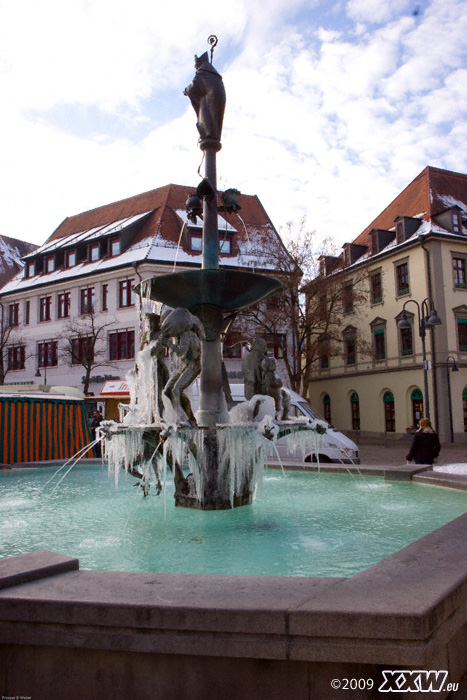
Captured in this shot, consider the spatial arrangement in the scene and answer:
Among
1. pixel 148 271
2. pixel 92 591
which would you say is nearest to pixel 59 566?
pixel 92 591

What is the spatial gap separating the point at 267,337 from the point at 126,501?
22.8 meters

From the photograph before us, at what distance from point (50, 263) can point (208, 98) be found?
37665 millimetres

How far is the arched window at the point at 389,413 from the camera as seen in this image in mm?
37219

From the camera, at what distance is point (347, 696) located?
A: 256 cm

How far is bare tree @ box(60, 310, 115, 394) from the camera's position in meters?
36.2

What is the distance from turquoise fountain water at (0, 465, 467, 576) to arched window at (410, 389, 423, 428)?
27129 mm

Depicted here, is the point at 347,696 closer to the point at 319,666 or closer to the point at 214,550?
the point at 319,666

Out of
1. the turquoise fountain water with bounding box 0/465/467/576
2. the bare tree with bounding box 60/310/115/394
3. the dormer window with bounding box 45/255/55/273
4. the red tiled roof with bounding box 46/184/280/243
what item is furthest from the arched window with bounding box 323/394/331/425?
the turquoise fountain water with bounding box 0/465/467/576

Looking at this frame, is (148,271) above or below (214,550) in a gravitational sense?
above

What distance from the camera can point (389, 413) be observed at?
37.7 m

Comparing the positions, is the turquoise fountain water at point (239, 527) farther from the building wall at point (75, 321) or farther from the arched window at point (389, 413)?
the arched window at point (389, 413)

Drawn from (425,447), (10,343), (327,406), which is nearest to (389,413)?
(327,406)

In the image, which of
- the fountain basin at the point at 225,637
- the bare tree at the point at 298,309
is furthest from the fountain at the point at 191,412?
the bare tree at the point at 298,309

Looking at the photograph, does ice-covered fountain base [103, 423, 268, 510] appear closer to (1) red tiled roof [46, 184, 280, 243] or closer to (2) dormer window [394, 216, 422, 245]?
(1) red tiled roof [46, 184, 280, 243]
